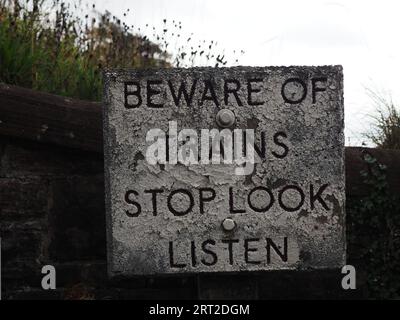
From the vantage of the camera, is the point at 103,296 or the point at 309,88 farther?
the point at 103,296

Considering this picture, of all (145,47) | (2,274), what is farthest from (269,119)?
(145,47)

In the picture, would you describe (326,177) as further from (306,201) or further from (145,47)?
(145,47)

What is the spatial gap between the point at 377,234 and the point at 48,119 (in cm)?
193

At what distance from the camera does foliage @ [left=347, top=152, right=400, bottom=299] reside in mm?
4336

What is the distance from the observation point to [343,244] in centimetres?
375

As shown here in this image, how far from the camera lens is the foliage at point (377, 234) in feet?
14.2

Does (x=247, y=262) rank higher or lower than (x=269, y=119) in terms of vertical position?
lower

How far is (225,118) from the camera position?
3.66m

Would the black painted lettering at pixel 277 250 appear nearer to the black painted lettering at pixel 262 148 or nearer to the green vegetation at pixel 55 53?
the black painted lettering at pixel 262 148

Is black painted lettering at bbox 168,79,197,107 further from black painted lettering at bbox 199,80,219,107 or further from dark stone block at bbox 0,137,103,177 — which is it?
dark stone block at bbox 0,137,103,177

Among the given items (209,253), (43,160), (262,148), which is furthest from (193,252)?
(43,160)

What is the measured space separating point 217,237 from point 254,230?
180 mm

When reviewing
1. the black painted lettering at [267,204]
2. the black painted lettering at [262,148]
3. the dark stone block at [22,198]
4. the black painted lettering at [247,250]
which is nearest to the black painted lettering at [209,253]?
the black painted lettering at [247,250]

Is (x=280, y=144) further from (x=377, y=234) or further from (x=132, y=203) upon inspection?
(x=377, y=234)
